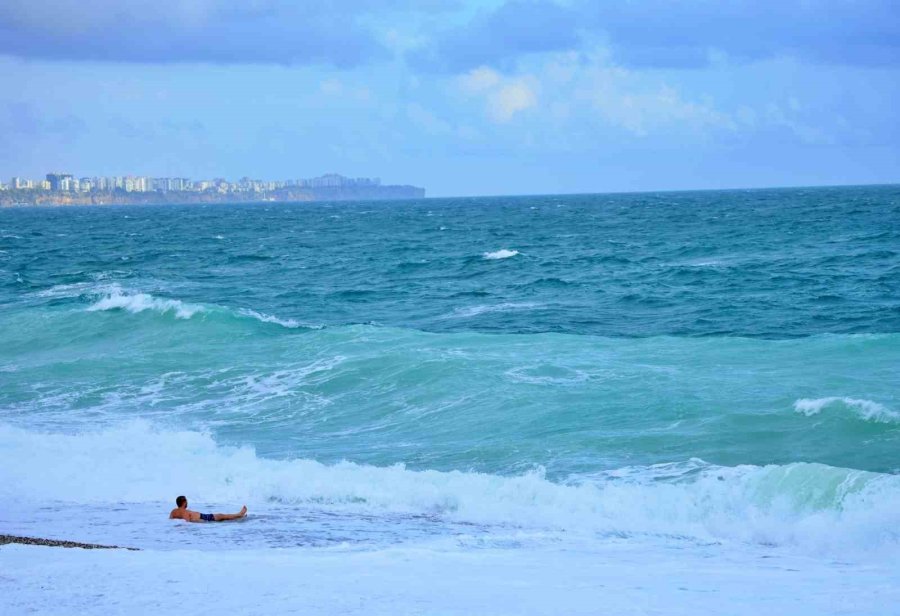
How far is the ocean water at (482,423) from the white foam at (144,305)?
16 cm

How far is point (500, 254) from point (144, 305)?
73.2ft

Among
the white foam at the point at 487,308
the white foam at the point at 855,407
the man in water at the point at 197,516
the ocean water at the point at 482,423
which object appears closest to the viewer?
the ocean water at the point at 482,423

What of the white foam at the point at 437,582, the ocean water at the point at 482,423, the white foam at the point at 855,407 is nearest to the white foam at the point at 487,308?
the ocean water at the point at 482,423

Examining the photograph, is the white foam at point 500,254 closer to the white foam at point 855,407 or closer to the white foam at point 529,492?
the white foam at point 855,407

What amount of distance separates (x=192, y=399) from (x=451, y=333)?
8.17 metres

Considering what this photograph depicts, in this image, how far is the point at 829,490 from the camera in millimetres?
12461

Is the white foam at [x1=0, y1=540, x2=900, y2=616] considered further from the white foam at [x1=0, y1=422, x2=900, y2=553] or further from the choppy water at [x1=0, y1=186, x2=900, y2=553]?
the white foam at [x1=0, y1=422, x2=900, y2=553]

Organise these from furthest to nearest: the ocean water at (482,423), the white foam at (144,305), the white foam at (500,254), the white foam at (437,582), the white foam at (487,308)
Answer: the white foam at (500,254)
the white foam at (487,308)
the white foam at (144,305)
the ocean water at (482,423)
the white foam at (437,582)

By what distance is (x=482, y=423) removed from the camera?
56.4 ft

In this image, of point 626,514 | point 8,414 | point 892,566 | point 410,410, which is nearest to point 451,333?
point 410,410

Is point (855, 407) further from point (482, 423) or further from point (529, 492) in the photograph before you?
point (529, 492)

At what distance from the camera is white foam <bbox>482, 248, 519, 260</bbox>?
4891 cm

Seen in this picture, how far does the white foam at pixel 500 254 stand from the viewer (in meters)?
48.9

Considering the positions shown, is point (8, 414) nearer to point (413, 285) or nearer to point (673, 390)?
point (673, 390)
